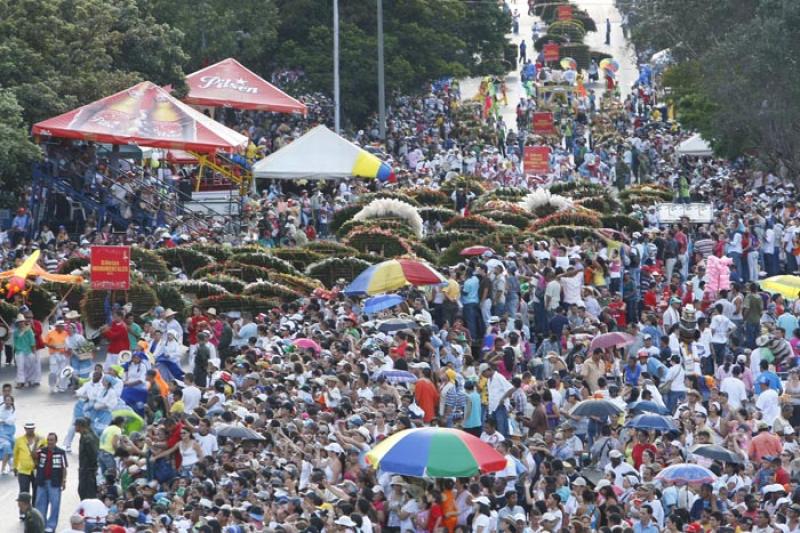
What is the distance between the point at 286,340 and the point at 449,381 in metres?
3.69

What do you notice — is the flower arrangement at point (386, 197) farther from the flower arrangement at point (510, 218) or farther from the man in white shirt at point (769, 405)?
Result: the man in white shirt at point (769, 405)

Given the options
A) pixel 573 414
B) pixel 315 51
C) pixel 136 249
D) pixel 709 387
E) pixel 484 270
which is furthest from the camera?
pixel 315 51

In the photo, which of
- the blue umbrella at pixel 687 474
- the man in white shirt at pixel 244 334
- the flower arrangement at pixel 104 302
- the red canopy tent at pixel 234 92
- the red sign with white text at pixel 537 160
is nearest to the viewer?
the blue umbrella at pixel 687 474

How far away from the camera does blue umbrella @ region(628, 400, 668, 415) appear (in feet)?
85.1

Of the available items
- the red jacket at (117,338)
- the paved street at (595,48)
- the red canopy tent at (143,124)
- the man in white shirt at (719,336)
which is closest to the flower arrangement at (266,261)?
the red jacket at (117,338)

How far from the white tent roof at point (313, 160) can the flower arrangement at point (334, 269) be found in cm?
1022

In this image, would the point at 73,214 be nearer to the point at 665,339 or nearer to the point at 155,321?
the point at 155,321

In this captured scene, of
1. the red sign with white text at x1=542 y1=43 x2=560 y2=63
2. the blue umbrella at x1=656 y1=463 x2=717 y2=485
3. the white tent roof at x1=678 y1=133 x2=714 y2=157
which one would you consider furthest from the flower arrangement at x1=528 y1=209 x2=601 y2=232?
the red sign with white text at x1=542 y1=43 x2=560 y2=63

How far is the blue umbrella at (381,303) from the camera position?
32.2 m

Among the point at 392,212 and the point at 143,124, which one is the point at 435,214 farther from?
the point at 143,124

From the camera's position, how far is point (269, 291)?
36.5 metres

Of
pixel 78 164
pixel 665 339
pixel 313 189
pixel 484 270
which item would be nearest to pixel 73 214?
pixel 78 164

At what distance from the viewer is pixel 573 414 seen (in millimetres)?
26344

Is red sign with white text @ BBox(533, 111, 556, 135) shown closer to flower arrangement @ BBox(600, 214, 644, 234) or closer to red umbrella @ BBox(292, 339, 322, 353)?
flower arrangement @ BBox(600, 214, 644, 234)
